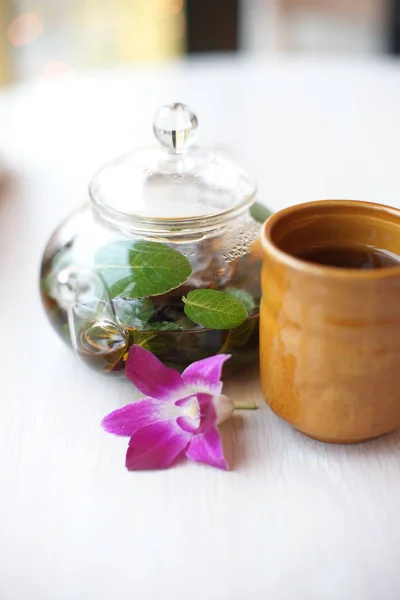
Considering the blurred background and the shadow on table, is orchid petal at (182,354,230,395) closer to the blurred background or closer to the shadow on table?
the shadow on table

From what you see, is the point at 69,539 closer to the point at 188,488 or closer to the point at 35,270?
the point at 188,488

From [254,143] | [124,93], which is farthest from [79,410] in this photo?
[124,93]

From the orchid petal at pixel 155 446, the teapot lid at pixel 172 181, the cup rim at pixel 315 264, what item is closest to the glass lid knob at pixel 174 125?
the teapot lid at pixel 172 181

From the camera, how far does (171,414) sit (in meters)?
0.50

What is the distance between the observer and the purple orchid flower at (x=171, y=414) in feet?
1.57

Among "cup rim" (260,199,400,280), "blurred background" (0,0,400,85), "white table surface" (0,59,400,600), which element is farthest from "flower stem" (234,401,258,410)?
"blurred background" (0,0,400,85)

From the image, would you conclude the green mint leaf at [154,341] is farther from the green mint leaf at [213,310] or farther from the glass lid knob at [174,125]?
the glass lid knob at [174,125]

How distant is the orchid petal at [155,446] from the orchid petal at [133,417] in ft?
0.03

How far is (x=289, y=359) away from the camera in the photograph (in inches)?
18.4

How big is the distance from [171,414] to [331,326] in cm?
14

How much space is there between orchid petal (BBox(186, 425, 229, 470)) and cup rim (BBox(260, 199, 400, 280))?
0.13 metres

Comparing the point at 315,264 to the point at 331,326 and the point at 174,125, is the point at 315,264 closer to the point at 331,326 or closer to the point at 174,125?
the point at 331,326

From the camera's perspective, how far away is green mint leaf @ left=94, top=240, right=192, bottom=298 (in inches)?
19.8

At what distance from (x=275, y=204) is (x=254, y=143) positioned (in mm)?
216
